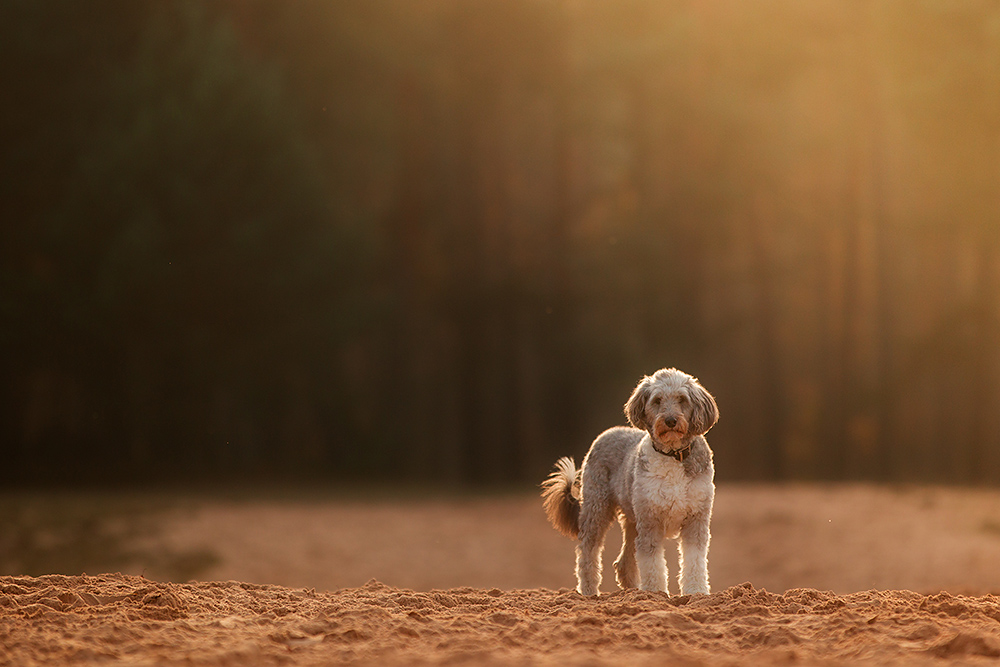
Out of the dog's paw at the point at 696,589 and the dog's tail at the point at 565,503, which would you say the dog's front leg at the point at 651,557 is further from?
the dog's tail at the point at 565,503

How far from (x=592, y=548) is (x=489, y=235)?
17.5 meters

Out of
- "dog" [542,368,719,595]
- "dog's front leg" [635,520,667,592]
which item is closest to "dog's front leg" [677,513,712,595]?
"dog" [542,368,719,595]

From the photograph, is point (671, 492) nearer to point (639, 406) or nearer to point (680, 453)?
point (680, 453)

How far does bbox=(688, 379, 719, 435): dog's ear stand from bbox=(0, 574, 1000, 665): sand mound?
1.14 metres

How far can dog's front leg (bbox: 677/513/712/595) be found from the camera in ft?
23.6

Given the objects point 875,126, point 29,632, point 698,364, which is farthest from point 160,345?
point 875,126

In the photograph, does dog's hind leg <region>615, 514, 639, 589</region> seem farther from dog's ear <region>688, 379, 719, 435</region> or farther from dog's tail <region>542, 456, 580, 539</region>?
dog's ear <region>688, 379, 719, 435</region>

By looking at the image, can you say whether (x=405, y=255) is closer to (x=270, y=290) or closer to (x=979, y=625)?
(x=270, y=290)

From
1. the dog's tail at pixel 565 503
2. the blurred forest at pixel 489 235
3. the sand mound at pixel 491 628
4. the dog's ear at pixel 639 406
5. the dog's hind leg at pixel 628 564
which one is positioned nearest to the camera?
the sand mound at pixel 491 628

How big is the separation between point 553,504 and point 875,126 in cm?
2226

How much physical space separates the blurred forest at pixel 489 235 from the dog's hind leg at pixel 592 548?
1585cm

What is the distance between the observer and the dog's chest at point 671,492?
7.09 meters

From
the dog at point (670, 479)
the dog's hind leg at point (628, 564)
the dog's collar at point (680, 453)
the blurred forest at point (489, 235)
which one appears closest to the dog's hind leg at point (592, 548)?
the dog's hind leg at point (628, 564)

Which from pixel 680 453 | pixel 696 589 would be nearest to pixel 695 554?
pixel 696 589
